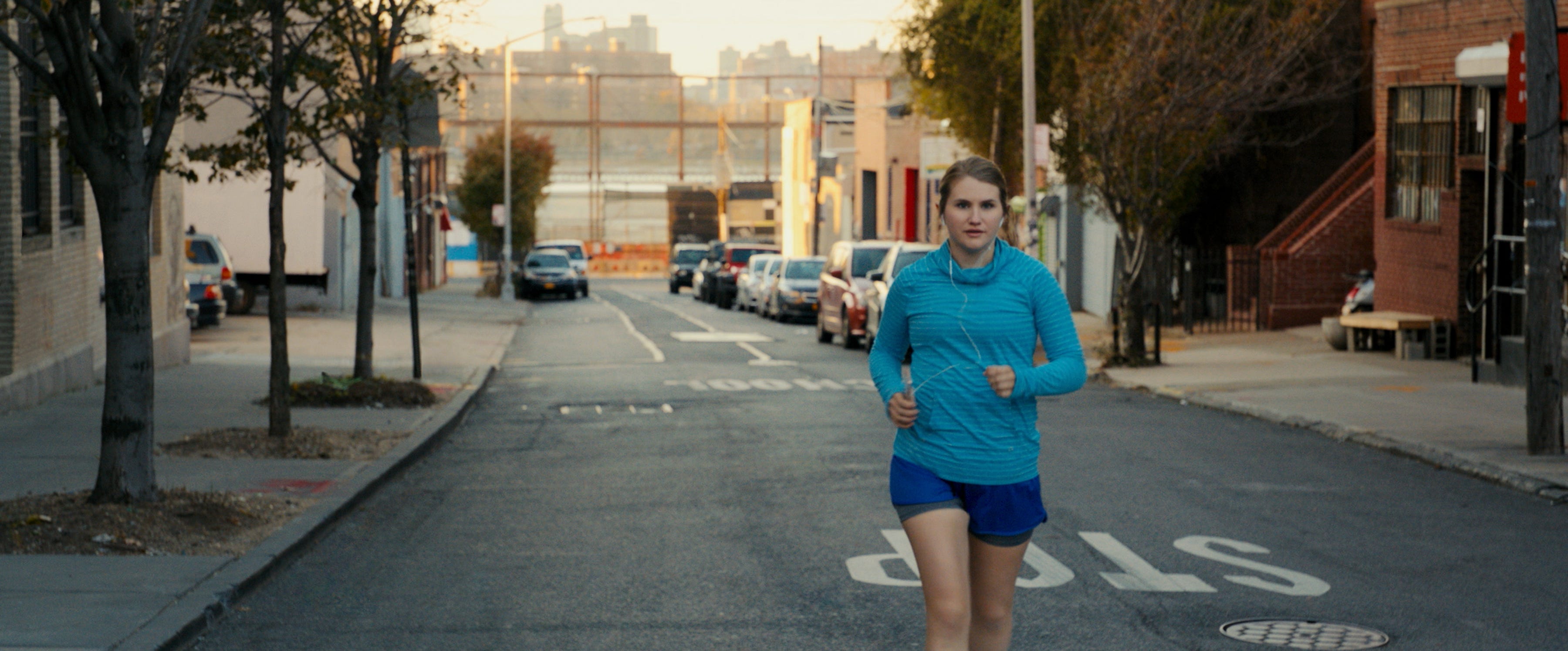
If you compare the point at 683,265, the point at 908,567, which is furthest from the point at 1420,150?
the point at 683,265

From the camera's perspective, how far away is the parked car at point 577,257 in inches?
2269

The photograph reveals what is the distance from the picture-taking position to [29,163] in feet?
54.9

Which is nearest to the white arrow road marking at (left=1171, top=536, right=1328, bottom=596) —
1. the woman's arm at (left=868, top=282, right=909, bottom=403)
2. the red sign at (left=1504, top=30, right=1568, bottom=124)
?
the woman's arm at (left=868, top=282, right=909, bottom=403)

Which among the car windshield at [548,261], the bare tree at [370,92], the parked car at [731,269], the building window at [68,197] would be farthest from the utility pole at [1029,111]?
the car windshield at [548,261]

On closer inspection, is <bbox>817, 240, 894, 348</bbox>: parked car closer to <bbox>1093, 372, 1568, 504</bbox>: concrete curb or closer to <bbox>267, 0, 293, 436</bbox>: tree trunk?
<bbox>1093, 372, 1568, 504</bbox>: concrete curb

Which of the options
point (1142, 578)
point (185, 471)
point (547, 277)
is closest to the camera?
point (1142, 578)

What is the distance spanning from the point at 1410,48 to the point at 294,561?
58.3ft

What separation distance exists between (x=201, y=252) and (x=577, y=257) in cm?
3254

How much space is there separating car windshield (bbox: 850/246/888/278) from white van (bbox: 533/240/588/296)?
2863cm

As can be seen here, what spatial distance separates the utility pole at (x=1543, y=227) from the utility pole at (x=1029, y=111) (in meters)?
11.4

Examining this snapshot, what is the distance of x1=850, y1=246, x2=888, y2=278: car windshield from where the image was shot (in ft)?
93.9

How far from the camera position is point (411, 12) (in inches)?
677

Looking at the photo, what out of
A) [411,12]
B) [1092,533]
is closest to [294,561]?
[1092,533]

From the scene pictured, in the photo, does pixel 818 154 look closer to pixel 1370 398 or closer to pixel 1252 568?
pixel 1370 398
